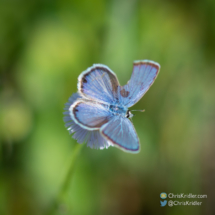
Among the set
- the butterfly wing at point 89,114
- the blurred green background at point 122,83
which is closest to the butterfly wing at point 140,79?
the butterfly wing at point 89,114

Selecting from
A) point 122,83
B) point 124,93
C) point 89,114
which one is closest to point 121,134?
point 89,114

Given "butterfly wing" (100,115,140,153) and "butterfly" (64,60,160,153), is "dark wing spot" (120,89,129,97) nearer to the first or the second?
"butterfly" (64,60,160,153)

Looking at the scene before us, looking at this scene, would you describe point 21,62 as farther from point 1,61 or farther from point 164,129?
point 164,129

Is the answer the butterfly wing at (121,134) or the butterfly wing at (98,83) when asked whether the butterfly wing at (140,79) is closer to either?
the butterfly wing at (98,83)

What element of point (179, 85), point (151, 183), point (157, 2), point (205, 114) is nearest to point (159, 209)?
point (151, 183)

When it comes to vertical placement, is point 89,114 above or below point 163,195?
above

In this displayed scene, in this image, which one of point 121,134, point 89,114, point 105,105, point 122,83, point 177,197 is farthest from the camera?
point 122,83

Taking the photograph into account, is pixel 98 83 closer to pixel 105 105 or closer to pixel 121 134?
pixel 105 105

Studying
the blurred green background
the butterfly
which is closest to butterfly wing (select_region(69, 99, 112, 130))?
the butterfly
